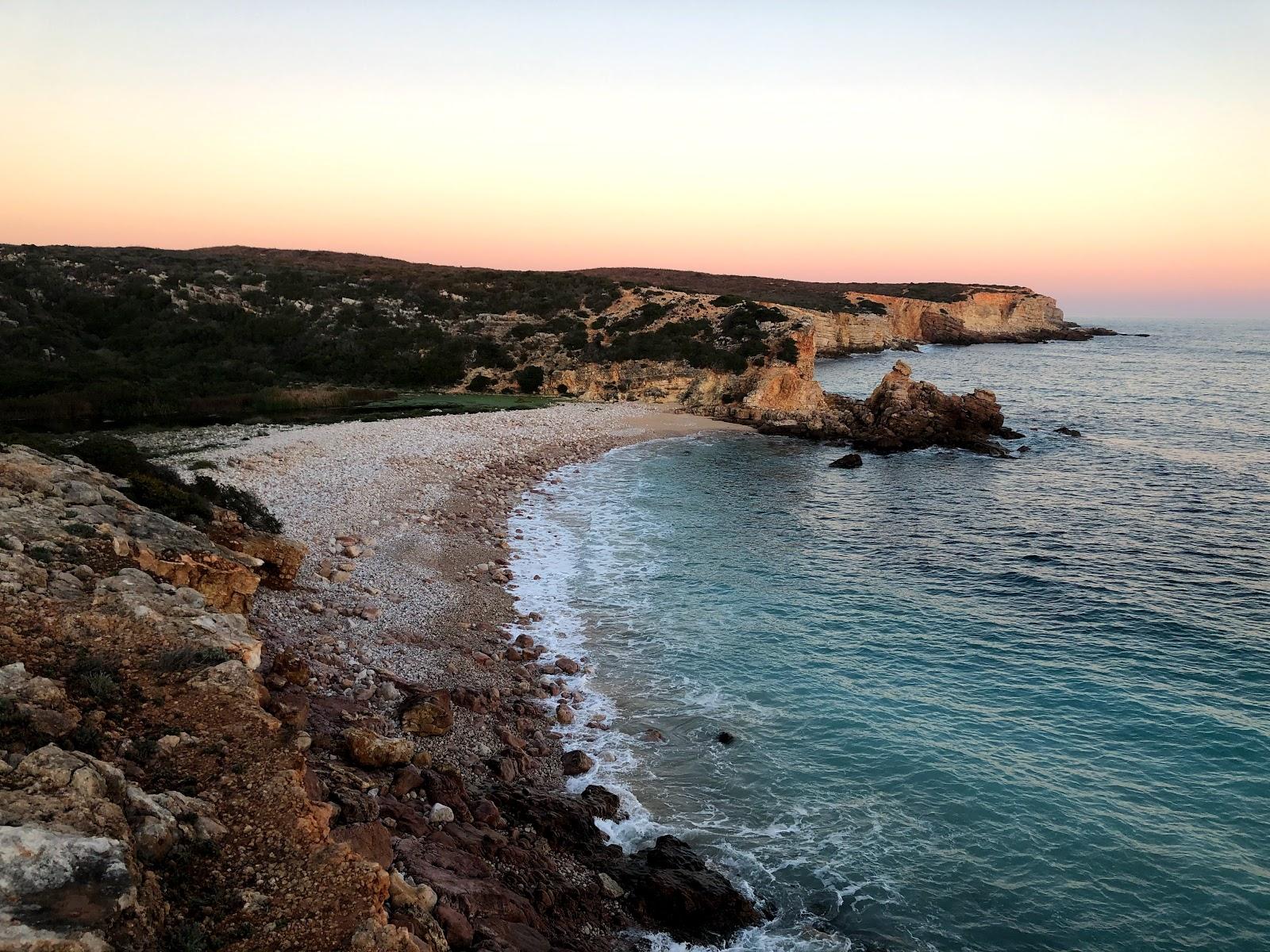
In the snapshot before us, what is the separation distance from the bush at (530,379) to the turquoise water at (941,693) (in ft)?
72.1

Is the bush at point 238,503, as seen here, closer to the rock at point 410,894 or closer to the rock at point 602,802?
the rock at point 602,802

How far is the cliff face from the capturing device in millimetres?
91688

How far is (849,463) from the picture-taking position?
3359cm

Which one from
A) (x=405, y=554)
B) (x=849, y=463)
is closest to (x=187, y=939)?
(x=405, y=554)

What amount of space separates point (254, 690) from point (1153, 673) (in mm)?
14922

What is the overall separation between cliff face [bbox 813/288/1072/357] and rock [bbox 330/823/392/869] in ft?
276

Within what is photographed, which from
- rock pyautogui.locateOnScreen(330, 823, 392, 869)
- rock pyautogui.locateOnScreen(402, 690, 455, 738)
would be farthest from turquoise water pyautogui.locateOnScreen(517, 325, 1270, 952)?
rock pyautogui.locateOnScreen(330, 823, 392, 869)

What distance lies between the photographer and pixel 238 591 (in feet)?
34.9

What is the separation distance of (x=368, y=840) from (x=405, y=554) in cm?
1174

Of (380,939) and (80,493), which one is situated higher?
(80,493)

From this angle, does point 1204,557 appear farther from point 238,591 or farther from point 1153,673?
point 238,591

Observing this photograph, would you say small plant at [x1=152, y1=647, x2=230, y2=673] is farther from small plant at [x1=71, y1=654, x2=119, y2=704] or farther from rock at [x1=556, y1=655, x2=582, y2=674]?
rock at [x1=556, y1=655, x2=582, y2=674]

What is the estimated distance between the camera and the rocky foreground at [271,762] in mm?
4949

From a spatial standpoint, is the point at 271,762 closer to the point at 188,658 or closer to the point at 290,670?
the point at 188,658
